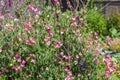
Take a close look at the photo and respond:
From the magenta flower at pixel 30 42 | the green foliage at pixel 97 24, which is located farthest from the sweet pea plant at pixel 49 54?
the green foliage at pixel 97 24

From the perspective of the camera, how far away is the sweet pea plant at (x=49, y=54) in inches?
219

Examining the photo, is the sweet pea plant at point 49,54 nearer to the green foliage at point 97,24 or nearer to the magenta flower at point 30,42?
the magenta flower at point 30,42

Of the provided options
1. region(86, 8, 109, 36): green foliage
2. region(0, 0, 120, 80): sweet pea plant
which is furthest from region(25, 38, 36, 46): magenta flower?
region(86, 8, 109, 36): green foliage

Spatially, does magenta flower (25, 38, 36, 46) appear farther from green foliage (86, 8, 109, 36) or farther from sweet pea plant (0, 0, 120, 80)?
green foliage (86, 8, 109, 36)

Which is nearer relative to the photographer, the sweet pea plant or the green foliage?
the sweet pea plant

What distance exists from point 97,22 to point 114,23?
1.47 feet

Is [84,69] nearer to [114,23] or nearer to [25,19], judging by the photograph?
[25,19]

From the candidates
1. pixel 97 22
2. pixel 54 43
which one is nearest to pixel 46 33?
pixel 54 43

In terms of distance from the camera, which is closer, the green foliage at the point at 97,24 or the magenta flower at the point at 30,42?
the magenta flower at the point at 30,42

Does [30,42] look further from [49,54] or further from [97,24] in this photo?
[97,24]

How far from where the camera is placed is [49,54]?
5.55 m

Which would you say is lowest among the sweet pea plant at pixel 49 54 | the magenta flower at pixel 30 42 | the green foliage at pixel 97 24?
the green foliage at pixel 97 24

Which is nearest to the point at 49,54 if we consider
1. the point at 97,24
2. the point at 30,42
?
the point at 30,42

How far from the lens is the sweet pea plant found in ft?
18.2
